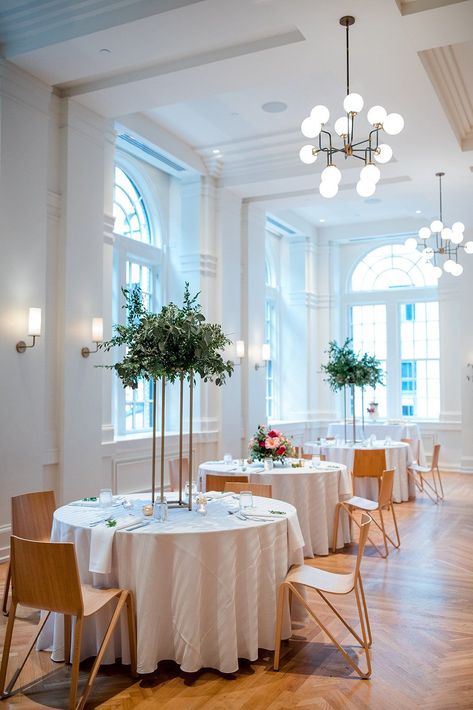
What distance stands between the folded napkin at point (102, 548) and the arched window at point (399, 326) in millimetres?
10448

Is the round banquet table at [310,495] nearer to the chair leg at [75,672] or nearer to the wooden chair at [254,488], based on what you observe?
the wooden chair at [254,488]

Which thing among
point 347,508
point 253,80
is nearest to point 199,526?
point 347,508

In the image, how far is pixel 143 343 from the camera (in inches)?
157

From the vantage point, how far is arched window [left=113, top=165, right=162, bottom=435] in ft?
28.5

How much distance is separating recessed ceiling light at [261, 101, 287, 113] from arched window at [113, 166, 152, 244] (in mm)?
2168

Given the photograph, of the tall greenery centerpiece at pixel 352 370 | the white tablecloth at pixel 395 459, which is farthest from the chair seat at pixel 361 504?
the tall greenery centerpiece at pixel 352 370

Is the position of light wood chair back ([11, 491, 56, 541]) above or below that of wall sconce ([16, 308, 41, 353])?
below

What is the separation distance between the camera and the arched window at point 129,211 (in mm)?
8844

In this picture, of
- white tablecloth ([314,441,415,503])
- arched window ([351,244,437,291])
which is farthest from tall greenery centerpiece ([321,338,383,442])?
arched window ([351,244,437,291])

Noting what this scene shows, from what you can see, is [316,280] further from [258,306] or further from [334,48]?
[334,48]

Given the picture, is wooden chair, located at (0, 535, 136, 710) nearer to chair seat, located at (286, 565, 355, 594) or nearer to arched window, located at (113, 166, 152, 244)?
chair seat, located at (286, 565, 355, 594)

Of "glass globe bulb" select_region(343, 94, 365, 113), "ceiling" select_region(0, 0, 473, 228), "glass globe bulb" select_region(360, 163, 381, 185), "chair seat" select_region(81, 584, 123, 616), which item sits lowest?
"chair seat" select_region(81, 584, 123, 616)

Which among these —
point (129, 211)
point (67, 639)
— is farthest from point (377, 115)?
point (129, 211)

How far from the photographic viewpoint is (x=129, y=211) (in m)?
9.12
